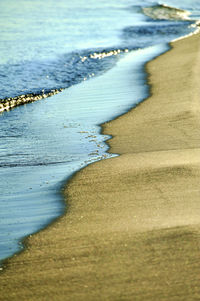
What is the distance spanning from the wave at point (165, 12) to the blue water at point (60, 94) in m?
0.55

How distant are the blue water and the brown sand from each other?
318 millimetres

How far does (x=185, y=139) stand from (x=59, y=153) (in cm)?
178

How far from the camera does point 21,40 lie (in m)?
19.7

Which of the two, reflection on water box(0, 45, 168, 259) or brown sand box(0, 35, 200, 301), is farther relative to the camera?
reflection on water box(0, 45, 168, 259)

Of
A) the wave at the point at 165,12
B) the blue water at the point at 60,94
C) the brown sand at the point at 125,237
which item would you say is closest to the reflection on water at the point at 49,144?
the blue water at the point at 60,94

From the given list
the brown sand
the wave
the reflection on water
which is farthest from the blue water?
the wave

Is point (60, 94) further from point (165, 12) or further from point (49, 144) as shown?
point (165, 12)

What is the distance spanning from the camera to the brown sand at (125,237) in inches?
151

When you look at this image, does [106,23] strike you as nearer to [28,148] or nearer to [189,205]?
[28,148]

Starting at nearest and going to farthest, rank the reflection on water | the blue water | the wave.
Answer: the reflection on water
the blue water
the wave

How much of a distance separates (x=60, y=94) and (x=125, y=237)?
291 inches

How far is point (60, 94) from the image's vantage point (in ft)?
37.5

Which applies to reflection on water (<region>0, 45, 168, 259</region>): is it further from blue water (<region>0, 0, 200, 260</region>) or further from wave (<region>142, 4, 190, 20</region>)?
wave (<region>142, 4, 190, 20</region>)

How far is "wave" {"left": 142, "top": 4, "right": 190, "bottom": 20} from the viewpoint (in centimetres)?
2681
